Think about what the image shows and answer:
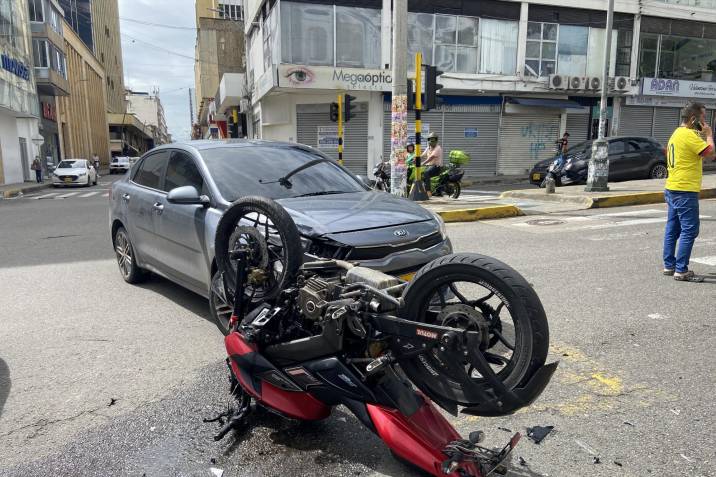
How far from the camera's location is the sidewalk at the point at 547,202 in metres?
11.5

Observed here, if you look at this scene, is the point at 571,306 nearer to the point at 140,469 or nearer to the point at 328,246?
the point at 328,246

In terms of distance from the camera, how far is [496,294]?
98.3 inches

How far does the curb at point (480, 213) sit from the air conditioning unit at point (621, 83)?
1791 centimetres

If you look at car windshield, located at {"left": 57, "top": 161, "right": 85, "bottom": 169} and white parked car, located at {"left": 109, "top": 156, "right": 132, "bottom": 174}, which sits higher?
car windshield, located at {"left": 57, "top": 161, "right": 85, "bottom": 169}

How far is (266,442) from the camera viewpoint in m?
2.95

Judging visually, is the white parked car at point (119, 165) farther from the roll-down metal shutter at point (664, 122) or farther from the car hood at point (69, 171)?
the roll-down metal shutter at point (664, 122)

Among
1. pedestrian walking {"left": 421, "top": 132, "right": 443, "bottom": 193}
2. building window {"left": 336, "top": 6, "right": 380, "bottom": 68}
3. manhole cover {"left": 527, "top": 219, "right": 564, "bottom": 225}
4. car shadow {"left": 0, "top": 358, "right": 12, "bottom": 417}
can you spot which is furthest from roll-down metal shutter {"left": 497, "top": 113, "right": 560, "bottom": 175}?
car shadow {"left": 0, "top": 358, "right": 12, "bottom": 417}

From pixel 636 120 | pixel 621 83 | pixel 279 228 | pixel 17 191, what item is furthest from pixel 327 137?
pixel 279 228

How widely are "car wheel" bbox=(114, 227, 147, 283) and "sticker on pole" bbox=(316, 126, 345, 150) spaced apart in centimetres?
1779

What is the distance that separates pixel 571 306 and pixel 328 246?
2817 millimetres

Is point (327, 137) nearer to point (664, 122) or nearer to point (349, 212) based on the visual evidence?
point (664, 122)

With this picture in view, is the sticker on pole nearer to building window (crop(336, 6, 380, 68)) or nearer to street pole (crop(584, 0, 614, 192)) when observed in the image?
building window (crop(336, 6, 380, 68))

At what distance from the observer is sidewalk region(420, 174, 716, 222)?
11.5 m

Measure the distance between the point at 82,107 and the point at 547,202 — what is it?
2371 inches
